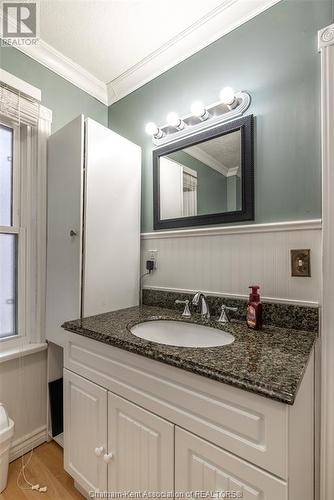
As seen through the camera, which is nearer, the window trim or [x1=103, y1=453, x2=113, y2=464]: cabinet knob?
[x1=103, y1=453, x2=113, y2=464]: cabinet knob

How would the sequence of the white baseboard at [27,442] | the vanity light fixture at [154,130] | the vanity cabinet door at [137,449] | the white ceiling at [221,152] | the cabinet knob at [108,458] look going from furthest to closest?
the vanity light fixture at [154,130] < the white baseboard at [27,442] < the white ceiling at [221,152] < the cabinet knob at [108,458] < the vanity cabinet door at [137,449]

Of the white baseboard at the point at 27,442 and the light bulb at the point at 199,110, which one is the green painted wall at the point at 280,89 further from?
the white baseboard at the point at 27,442

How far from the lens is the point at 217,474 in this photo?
727 millimetres

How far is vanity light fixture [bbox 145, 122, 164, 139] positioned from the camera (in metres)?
1.58

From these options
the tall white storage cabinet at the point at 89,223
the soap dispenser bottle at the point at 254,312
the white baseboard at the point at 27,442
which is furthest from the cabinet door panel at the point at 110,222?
the white baseboard at the point at 27,442

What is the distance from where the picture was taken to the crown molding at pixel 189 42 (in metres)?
1.26


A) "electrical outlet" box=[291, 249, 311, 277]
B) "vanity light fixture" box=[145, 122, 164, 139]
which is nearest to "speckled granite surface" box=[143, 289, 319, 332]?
"electrical outlet" box=[291, 249, 311, 277]

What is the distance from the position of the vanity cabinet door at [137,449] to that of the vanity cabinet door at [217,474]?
40mm

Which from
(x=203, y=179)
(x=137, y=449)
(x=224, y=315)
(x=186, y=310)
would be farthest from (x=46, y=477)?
(x=203, y=179)

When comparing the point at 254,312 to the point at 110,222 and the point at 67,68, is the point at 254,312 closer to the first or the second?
the point at 110,222

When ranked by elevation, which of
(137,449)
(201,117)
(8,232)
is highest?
(201,117)

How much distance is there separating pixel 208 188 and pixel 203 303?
641 millimetres

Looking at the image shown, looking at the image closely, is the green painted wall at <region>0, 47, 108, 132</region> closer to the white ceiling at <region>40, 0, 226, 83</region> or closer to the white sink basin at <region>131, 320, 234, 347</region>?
the white ceiling at <region>40, 0, 226, 83</region>

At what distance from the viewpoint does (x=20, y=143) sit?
1526mm
